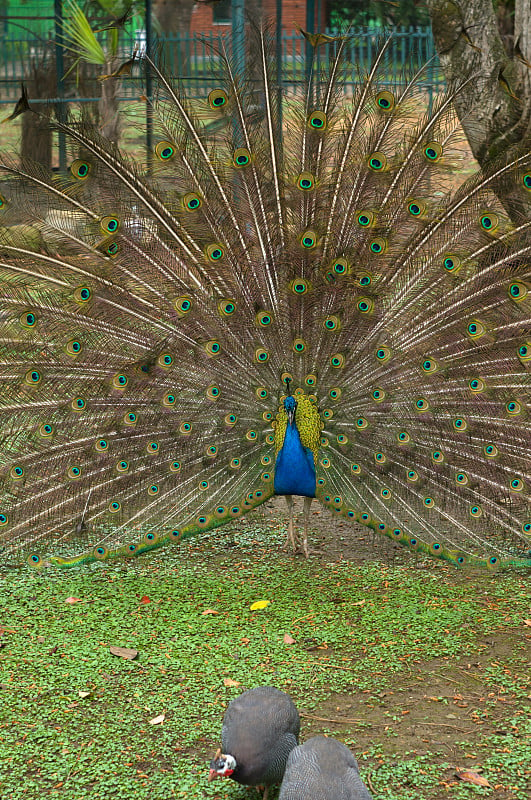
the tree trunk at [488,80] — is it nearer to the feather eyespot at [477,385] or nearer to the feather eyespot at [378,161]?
the feather eyespot at [378,161]

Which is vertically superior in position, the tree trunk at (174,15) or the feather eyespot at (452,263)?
the tree trunk at (174,15)

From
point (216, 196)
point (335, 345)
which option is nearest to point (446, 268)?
point (335, 345)

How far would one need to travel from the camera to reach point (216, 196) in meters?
5.01

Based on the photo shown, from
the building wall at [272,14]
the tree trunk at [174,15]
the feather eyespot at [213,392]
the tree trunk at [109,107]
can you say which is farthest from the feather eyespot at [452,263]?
the tree trunk at [174,15]

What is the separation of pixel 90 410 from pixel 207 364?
0.70 m

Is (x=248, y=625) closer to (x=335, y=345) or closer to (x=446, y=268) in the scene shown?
(x=335, y=345)

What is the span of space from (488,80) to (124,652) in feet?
12.0

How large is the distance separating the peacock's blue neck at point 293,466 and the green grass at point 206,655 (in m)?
0.59

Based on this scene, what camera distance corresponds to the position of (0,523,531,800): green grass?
3498 mm

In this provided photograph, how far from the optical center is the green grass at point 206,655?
3.50 m

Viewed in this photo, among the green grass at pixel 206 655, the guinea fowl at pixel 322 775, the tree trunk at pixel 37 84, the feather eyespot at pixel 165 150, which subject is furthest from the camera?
the tree trunk at pixel 37 84

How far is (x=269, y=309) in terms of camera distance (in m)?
5.10

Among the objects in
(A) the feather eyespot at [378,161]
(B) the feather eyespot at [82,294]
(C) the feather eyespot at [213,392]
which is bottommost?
(C) the feather eyespot at [213,392]

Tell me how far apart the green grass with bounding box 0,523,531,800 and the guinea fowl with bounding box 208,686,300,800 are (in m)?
0.38
